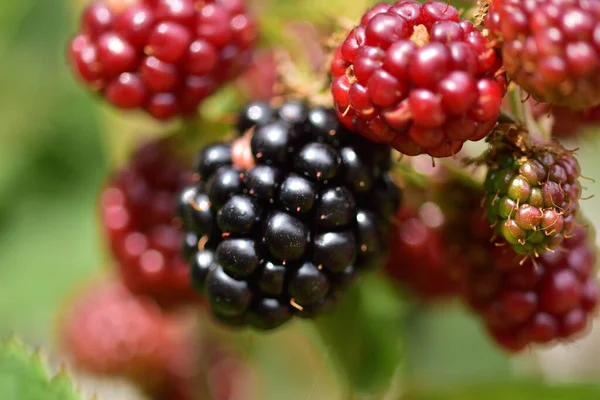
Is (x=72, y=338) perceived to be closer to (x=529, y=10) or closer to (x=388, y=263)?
(x=388, y=263)

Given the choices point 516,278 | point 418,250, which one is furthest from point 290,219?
point 418,250

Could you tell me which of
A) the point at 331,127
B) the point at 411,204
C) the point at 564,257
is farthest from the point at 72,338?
the point at 564,257

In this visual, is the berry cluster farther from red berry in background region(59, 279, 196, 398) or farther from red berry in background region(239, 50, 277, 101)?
red berry in background region(59, 279, 196, 398)

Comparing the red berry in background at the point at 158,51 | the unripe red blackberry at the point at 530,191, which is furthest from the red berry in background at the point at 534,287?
the red berry in background at the point at 158,51

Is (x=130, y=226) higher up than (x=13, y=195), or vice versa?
(x=130, y=226)

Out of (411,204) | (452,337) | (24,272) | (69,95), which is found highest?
(411,204)

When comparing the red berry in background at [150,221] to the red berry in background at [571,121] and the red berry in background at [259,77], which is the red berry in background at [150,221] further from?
the red berry in background at [571,121]

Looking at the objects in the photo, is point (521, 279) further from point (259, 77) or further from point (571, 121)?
point (259, 77)
